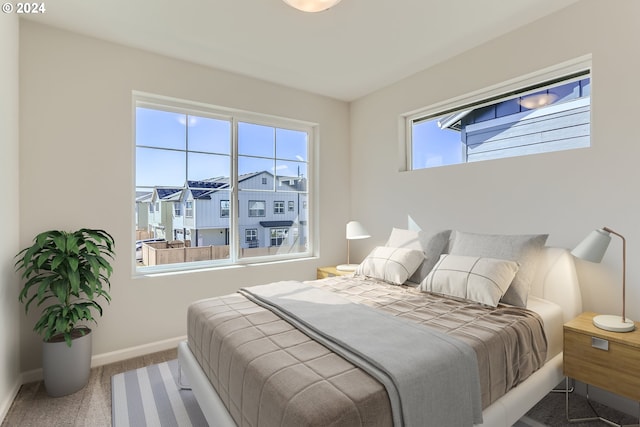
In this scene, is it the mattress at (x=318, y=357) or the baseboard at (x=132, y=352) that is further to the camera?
the baseboard at (x=132, y=352)

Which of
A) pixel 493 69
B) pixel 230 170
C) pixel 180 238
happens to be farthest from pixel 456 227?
pixel 180 238

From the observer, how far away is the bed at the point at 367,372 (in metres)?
1.16

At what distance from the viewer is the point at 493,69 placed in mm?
2748

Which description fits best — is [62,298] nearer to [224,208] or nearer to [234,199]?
[224,208]

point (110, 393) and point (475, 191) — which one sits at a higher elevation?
point (475, 191)

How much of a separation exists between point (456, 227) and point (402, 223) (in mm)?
652

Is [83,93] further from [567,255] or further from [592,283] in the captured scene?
[592,283]

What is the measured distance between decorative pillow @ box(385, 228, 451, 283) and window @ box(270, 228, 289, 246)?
1381 mm

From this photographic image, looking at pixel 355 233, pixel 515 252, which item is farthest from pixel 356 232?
pixel 515 252

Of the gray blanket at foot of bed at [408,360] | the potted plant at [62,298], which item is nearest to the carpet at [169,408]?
the potted plant at [62,298]

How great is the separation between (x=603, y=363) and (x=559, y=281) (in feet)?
1.94

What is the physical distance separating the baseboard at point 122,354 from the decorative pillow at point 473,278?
7.78ft

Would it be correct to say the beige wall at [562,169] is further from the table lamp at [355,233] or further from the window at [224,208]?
the window at [224,208]

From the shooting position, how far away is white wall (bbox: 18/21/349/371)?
245 cm
